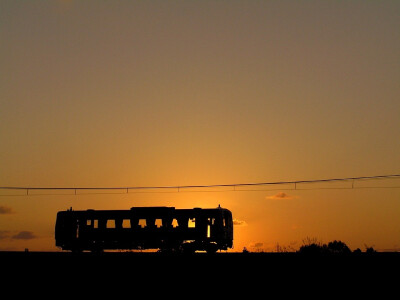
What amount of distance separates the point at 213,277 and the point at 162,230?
74.6ft

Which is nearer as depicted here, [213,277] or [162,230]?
[213,277]

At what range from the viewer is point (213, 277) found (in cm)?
1128

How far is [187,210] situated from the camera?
3350 centimetres

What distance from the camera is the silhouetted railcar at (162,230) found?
33.6 meters

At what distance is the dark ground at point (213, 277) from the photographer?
10.0m

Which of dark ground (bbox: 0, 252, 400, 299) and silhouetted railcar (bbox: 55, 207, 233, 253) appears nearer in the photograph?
dark ground (bbox: 0, 252, 400, 299)

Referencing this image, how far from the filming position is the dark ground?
10016 millimetres

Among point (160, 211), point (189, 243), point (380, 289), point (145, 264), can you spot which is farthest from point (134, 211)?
point (380, 289)

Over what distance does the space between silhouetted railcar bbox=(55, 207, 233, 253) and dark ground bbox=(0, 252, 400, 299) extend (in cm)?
1997

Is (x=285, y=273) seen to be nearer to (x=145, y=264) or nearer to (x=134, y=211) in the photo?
(x=145, y=264)

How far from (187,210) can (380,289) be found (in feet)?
78.9

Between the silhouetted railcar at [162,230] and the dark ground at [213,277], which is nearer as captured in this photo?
the dark ground at [213,277]

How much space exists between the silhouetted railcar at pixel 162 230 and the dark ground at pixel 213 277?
20.0 meters

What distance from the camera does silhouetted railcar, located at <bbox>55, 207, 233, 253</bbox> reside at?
33.6 metres
